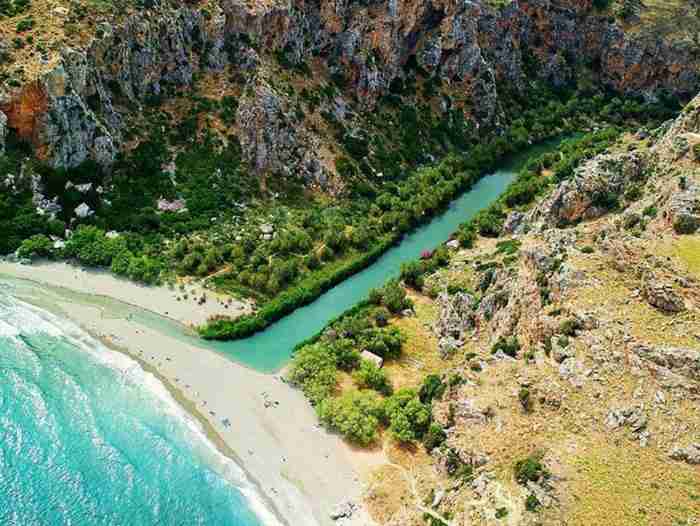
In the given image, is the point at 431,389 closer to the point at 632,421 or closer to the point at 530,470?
the point at 530,470

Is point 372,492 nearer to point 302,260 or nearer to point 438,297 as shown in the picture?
point 438,297

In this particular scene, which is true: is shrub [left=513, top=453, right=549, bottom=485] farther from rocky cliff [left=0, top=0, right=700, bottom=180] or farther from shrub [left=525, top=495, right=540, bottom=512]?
rocky cliff [left=0, top=0, right=700, bottom=180]

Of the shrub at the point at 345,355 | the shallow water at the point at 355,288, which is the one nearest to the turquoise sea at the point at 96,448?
the shallow water at the point at 355,288

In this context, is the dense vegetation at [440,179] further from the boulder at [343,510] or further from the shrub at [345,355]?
the boulder at [343,510]

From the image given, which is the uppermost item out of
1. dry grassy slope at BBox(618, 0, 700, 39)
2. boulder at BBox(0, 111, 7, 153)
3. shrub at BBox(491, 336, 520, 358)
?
dry grassy slope at BBox(618, 0, 700, 39)

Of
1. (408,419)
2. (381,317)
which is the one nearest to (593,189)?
(381,317)

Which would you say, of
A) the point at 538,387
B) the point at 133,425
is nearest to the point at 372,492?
the point at 538,387

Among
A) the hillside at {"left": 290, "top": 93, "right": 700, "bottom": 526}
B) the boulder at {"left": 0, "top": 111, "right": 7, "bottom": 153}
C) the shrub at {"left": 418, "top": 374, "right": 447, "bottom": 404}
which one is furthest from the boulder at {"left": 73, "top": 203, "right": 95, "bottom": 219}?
the shrub at {"left": 418, "top": 374, "right": 447, "bottom": 404}
